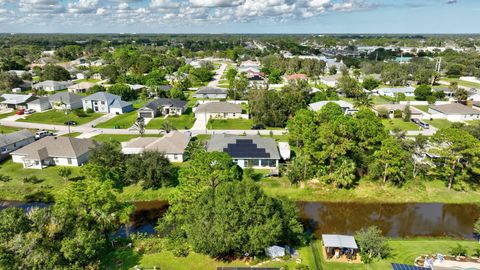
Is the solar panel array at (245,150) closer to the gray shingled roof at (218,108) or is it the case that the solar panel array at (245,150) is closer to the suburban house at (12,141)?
the gray shingled roof at (218,108)

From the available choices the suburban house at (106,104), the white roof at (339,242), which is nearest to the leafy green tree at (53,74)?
the suburban house at (106,104)

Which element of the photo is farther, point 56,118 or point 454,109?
point 454,109

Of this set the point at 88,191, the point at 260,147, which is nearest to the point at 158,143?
the point at 260,147

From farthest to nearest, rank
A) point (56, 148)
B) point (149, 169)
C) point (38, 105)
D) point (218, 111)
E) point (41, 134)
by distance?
point (38, 105)
point (218, 111)
point (41, 134)
point (56, 148)
point (149, 169)

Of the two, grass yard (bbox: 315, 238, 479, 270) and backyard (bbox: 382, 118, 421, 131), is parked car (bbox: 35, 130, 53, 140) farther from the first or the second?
backyard (bbox: 382, 118, 421, 131)

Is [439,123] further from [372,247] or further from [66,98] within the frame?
[66,98]

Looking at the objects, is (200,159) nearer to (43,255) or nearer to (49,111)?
(43,255)

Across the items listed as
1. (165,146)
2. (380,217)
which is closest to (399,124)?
(380,217)
